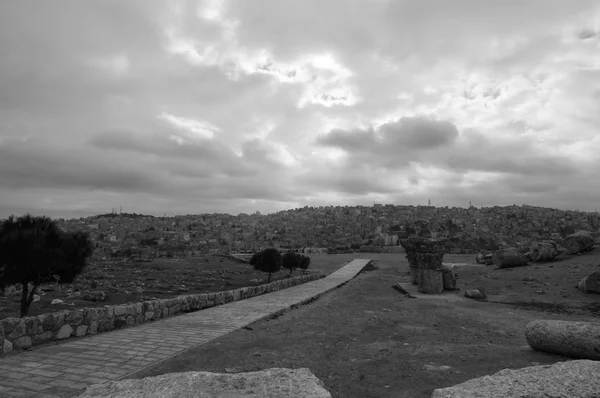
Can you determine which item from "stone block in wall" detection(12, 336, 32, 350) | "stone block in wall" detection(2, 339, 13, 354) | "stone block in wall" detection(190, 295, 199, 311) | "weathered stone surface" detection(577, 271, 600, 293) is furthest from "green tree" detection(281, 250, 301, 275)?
"stone block in wall" detection(2, 339, 13, 354)

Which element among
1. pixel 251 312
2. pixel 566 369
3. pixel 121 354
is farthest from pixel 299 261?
pixel 566 369

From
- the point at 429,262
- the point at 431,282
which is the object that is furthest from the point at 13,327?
the point at 429,262

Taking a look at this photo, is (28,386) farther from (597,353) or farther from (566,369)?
(597,353)

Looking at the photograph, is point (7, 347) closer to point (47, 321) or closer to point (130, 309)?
point (47, 321)

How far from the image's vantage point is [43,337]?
22.6ft

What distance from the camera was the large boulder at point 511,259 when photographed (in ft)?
77.2

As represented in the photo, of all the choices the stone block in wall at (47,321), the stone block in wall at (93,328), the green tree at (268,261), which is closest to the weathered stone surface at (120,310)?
the stone block in wall at (93,328)

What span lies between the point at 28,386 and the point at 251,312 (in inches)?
251

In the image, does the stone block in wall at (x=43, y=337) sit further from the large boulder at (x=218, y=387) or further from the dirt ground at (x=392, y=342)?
the large boulder at (x=218, y=387)

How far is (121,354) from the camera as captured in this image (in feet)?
20.3

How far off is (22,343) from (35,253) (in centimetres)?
337

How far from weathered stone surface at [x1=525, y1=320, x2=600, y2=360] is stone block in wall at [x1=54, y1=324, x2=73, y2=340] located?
895 cm

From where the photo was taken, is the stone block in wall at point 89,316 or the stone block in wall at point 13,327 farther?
the stone block in wall at point 89,316

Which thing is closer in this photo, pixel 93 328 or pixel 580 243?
pixel 93 328
